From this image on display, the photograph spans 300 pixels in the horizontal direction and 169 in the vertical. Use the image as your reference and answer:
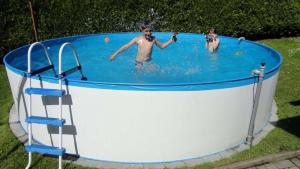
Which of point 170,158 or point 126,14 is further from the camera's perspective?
point 126,14

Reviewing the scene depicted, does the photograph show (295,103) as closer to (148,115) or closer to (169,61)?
(169,61)

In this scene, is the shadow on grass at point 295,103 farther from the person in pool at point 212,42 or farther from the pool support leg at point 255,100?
the person in pool at point 212,42

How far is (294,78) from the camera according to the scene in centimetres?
1127

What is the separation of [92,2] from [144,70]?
5.30 meters

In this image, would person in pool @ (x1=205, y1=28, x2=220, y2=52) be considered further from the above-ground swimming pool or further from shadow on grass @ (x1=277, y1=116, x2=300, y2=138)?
the above-ground swimming pool

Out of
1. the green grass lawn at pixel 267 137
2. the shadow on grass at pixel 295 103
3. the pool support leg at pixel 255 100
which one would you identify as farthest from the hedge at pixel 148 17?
the pool support leg at pixel 255 100

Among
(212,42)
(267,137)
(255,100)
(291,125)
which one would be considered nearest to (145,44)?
(212,42)

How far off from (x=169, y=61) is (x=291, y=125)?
18.5ft

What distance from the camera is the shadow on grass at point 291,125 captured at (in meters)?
7.58

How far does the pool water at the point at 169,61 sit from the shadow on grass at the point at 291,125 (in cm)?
204

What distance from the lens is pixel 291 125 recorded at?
786 cm

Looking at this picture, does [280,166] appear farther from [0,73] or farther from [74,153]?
[0,73]

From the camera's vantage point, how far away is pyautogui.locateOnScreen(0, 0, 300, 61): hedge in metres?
13.2

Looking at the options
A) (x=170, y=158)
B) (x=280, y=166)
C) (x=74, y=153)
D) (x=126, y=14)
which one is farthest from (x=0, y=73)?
(x=280, y=166)
